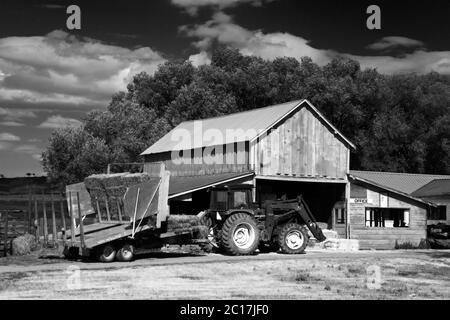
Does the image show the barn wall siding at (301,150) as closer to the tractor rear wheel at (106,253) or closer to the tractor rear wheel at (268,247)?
the tractor rear wheel at (268,247)

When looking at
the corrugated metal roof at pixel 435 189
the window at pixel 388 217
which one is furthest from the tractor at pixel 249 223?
the corrugated metal roof at pixel 435 189

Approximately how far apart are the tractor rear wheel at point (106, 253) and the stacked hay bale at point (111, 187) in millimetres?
2339

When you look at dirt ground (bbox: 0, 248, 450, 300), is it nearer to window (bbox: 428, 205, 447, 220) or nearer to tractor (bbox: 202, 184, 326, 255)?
tractor (bbox: 202, 184, 326, 255)

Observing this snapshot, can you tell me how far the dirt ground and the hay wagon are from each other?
0.67m

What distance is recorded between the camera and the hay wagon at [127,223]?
72.4 ft

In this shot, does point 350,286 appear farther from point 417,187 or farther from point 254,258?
point 417,187

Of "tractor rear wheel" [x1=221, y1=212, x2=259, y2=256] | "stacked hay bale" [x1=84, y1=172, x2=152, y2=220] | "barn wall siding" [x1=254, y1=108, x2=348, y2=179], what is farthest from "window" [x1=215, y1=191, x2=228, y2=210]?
"barn wall siding" [x1=254, y1=108, x2=348, y2=179]

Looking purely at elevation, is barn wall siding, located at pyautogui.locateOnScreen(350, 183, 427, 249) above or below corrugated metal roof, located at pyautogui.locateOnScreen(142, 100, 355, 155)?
below

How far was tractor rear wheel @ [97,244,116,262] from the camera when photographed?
2206 cm

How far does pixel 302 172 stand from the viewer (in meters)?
35.1

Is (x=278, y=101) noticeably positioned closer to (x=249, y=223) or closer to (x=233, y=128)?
(x=233, y=128)

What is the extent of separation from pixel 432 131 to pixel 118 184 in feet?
153

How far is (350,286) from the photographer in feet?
58.1

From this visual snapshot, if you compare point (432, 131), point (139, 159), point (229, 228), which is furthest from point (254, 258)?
point (432, 131)
